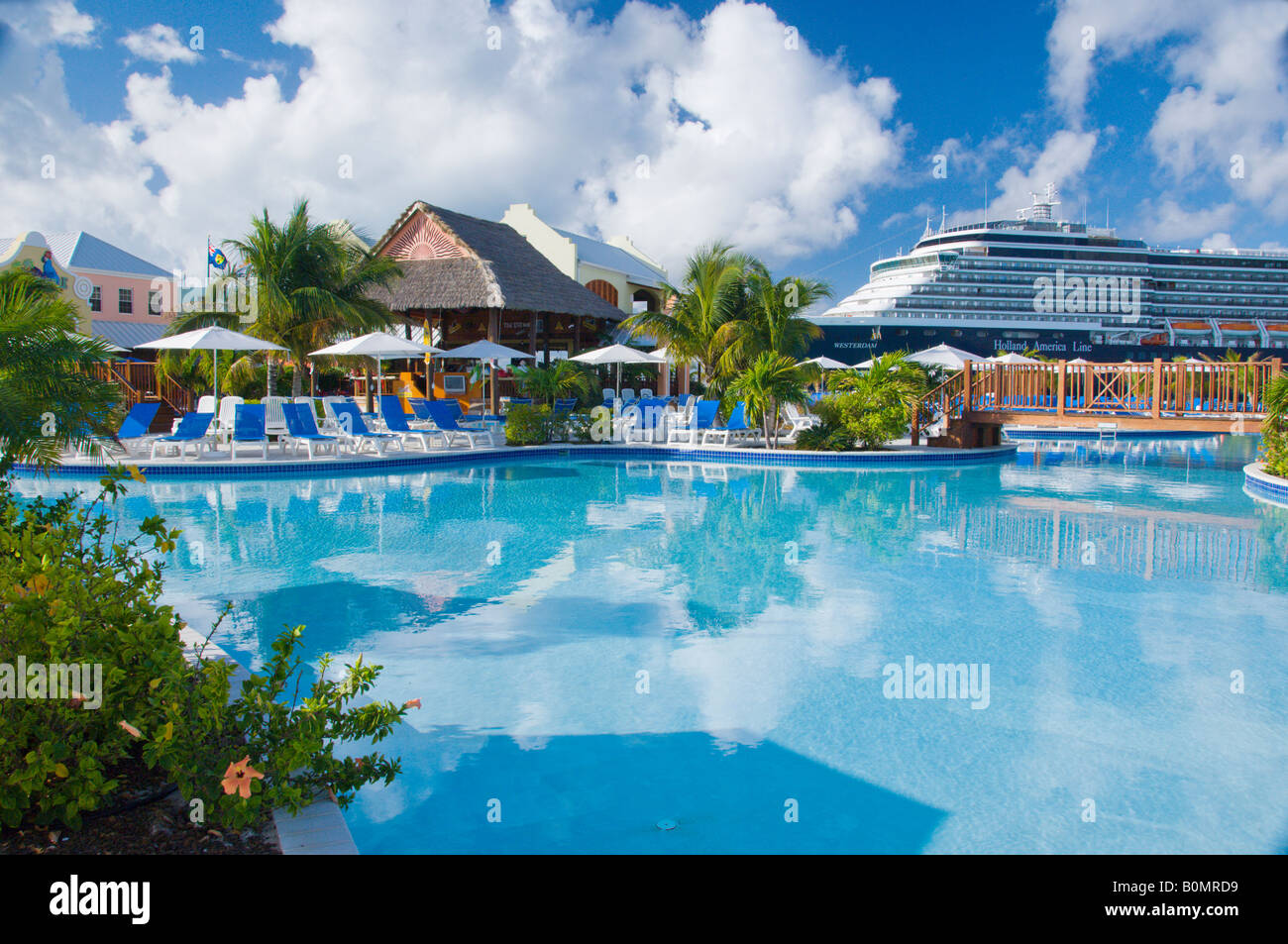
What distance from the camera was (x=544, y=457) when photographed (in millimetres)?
14711

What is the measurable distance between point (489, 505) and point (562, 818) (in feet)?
22.3

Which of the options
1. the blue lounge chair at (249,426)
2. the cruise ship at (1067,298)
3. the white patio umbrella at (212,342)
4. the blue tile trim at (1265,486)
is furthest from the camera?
the cruise ship at (1067,298)

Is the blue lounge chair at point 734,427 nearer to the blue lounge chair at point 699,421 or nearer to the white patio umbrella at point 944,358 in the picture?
the blue lounge chair at point 699,421

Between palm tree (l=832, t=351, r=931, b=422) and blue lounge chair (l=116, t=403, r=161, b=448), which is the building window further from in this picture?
blue lounge chair (l=116, t=403, r=161, b=448)

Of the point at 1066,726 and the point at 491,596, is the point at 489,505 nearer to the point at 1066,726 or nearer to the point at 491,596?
the point at 491,596

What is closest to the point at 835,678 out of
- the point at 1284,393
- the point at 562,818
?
the point at 562,818

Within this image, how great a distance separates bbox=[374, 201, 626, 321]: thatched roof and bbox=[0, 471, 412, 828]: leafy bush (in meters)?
17.6

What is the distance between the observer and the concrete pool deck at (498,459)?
11367 millimetres

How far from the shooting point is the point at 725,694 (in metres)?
3.92

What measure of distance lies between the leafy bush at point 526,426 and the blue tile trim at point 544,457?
1.85 ft

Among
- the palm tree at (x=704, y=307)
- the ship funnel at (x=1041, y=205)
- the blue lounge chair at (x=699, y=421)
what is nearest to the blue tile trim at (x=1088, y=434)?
the palm tree at (x=704, y=307)

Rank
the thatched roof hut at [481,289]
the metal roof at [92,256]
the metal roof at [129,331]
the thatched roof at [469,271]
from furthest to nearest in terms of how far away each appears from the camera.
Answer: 1. the metal roof at [92,256]
2. the metal roof at [129,331]
3. the thatched roof hut at [481,289]
4. the thatched roof at [469,271]

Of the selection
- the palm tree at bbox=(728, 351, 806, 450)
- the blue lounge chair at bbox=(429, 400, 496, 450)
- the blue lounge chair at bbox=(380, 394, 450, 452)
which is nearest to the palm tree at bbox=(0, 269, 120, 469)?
the blue lounge chair at bbox=(380, 394, 450, 452)

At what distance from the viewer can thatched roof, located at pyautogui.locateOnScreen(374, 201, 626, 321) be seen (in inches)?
796
